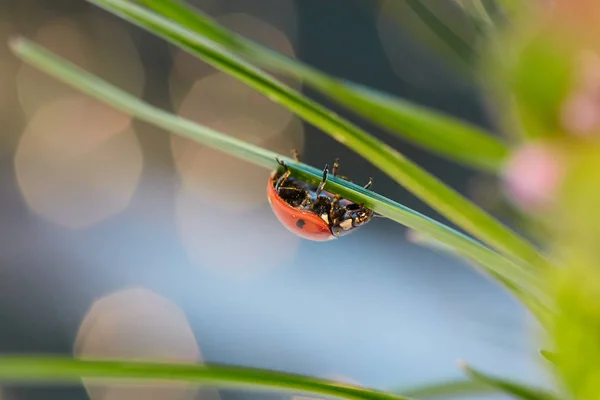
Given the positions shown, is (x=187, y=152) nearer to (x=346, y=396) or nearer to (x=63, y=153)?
(x=63, y=153)

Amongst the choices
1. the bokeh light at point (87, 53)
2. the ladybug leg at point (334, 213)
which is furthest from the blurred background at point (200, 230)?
the ladybug leg at point (334, 213)

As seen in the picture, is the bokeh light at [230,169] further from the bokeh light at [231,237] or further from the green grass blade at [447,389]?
the green grass blade at [447,389]

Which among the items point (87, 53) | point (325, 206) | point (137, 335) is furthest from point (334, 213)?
point (87, 53)

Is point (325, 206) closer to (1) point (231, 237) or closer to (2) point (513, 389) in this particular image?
(2) point (513, 389)

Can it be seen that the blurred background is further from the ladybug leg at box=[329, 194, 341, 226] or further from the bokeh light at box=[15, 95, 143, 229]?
the ladybug leg at box=[329, 194, 341, 226]

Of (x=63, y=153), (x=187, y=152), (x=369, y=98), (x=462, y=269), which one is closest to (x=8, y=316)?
(x=63, y=153)

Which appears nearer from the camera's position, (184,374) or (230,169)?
(184,374)

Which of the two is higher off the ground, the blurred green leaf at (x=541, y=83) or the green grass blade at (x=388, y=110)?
the green grass blade at (x=388, y=110)
